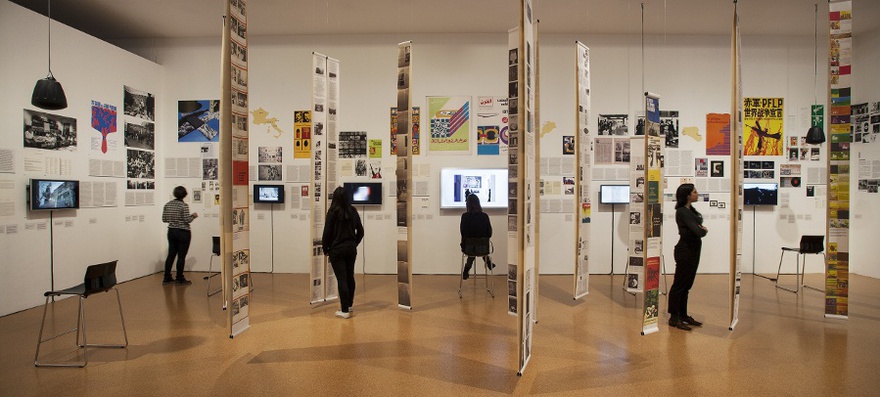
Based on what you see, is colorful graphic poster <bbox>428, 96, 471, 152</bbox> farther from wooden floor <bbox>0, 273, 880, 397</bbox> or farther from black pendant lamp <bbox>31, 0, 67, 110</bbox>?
black pendant lamp <bbox>31, 0, 67, 110</bbox>

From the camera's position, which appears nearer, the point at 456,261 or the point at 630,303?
the point at 630,303

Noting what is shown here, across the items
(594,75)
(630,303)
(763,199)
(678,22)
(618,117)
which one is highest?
(678,22)

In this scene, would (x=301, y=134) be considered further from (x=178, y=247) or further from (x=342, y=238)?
(x=342, y=238)

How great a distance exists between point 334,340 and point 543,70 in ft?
21.1


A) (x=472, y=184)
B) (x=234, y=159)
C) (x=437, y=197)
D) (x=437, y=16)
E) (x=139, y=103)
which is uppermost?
(x=437, y=16)

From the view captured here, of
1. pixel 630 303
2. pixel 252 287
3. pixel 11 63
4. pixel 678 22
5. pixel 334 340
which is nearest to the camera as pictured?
pixel 334 340

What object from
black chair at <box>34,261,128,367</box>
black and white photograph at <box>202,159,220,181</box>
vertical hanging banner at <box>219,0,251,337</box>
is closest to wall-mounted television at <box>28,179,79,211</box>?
black and white photograph at <box>202,159,220,181</box>

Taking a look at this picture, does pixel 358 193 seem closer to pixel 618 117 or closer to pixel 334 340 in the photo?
pixel 334 340

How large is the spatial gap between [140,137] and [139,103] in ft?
2.09

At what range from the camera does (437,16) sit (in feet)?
25.9

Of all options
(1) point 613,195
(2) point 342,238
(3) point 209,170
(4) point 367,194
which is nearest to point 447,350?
(2) point 342,238

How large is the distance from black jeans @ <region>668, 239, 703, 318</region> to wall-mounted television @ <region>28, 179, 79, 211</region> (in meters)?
8.31

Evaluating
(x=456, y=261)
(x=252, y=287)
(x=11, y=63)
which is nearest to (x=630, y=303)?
(x=456, y=261)

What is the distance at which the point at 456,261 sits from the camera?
28.4 ft
